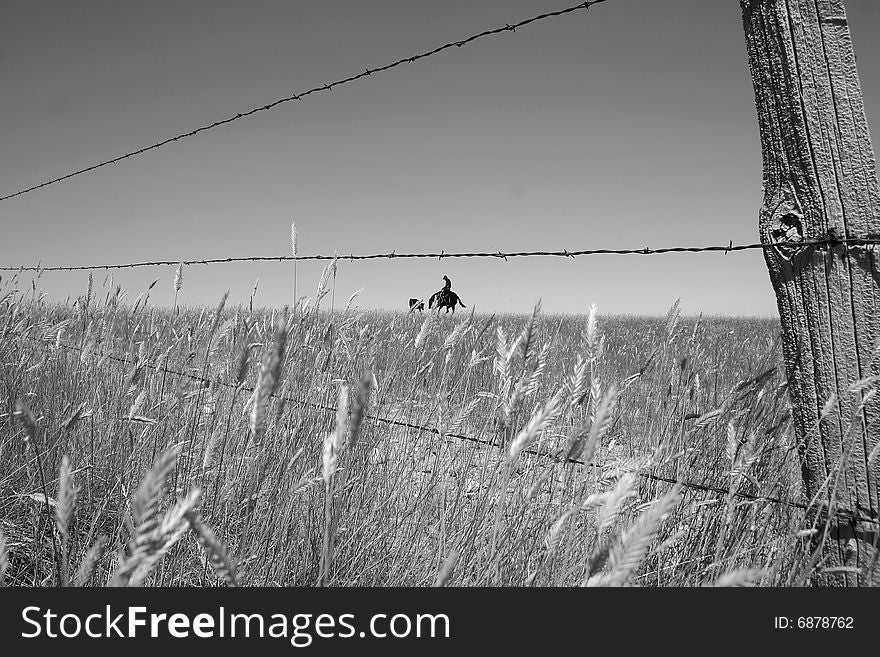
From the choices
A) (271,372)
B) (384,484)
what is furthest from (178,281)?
(271,372)

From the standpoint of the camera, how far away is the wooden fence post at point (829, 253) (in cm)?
114

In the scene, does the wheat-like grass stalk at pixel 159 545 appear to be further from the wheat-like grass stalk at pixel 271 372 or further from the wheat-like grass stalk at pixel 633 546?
the wheat-like grass stalk at pixel 633 546

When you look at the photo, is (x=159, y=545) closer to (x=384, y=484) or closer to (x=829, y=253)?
(x=829, y=253)

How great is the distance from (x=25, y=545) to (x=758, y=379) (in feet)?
7.60

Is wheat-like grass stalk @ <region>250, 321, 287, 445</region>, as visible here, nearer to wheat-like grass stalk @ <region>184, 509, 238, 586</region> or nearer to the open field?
the open field

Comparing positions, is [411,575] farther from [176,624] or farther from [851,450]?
[851,450]

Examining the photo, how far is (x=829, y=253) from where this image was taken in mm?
1162

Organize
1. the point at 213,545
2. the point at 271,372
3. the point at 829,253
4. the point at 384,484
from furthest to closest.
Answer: the point at 384,484
the point at 829,253
the point at 271,372
the point at 213,545

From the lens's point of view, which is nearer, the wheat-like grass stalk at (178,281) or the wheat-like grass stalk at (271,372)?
the wheat-like grass stalk at (271,372)

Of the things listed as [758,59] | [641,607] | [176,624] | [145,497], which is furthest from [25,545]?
[758,59]

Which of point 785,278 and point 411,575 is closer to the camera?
point 785,278

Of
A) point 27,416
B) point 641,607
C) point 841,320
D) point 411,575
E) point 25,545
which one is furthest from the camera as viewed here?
point 25,545

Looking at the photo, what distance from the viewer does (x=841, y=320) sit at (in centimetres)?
115

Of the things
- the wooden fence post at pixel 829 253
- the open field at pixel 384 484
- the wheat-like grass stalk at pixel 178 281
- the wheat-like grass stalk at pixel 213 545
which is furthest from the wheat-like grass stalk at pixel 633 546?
the wheat-like grass stalk at pixel 178 281
